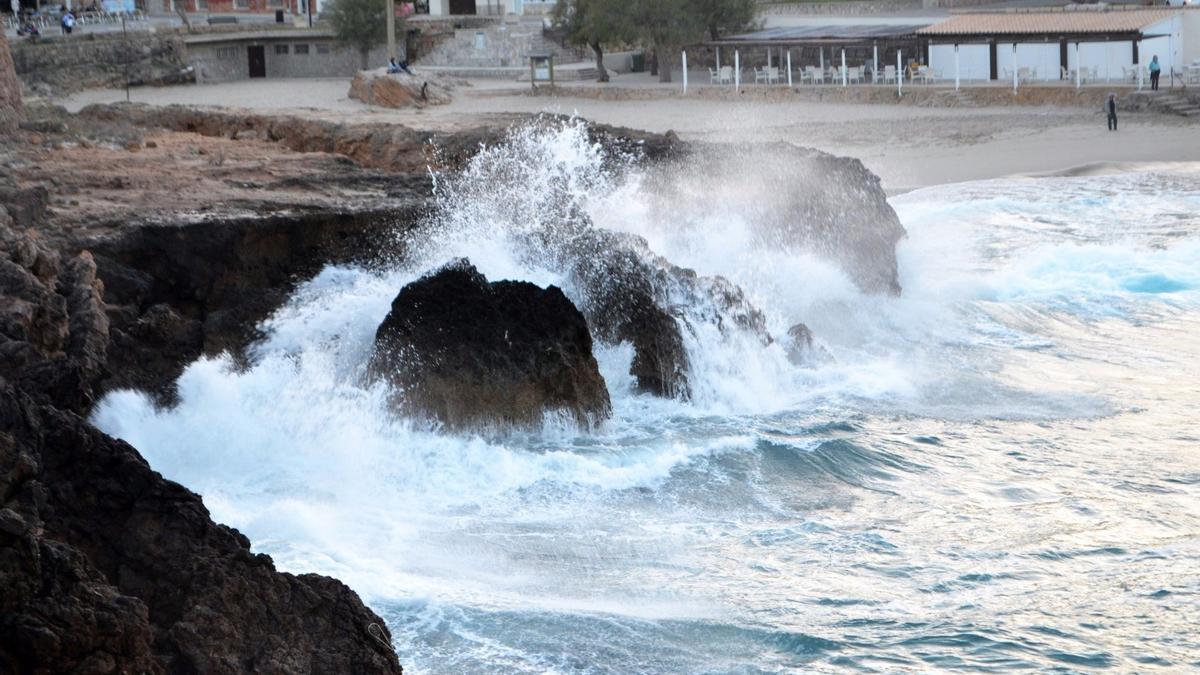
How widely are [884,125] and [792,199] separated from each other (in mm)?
13994

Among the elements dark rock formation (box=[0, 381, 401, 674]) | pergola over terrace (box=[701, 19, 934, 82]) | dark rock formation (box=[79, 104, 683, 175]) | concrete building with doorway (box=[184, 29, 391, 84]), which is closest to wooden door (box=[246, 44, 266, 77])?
concrete building with doorway (box=[184, 29, 391, 84])

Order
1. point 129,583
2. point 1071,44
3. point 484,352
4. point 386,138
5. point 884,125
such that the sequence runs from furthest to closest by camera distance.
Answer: point 1071,44
point 884,125
point 386,138
point 484,352
point 129,583

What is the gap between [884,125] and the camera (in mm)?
30953

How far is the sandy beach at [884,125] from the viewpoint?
27.3 metres

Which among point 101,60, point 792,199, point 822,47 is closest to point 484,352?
point 792,199

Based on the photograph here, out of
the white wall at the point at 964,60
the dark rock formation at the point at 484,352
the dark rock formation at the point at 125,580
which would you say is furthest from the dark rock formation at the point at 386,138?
the white wall at the point at 964,60

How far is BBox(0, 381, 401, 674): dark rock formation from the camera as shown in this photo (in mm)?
5789

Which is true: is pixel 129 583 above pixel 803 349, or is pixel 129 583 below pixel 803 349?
above

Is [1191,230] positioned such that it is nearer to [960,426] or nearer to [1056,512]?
[960,426]

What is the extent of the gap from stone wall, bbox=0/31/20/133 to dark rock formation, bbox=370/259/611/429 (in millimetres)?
8101

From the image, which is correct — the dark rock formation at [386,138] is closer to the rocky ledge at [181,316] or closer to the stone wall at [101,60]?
the rocky ledge at [181,316]

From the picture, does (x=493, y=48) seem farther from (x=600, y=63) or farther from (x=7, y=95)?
(x=7, y=95)

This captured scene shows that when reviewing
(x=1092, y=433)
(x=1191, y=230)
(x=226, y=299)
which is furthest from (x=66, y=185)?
(x=1191, y=230)

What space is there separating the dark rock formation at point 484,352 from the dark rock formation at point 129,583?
4879 mm
